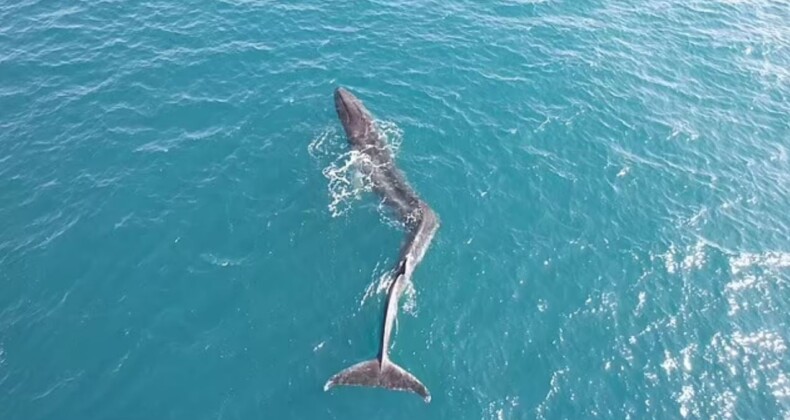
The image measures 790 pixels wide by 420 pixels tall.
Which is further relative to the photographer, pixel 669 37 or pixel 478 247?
pixel 669 37

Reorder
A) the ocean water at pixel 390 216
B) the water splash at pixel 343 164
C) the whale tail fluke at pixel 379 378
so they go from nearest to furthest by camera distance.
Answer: the whale tail fluke at pixel 379 378, the ocean water at pixel 390 216, the water splash at pixel 343 164

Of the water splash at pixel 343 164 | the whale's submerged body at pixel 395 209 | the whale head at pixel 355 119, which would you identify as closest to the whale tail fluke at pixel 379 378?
the whale's submerged body at pixel 395 209

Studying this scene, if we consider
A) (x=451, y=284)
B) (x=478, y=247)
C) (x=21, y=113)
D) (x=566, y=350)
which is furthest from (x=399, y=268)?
(x=21, y=113)

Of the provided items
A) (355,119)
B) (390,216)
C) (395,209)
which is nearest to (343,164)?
(355,119)

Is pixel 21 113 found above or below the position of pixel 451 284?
above

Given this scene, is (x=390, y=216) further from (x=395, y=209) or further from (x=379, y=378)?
(x=379, y=378)

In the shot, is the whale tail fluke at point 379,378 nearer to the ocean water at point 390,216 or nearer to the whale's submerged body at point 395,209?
the whale's submerged body at point 395,209

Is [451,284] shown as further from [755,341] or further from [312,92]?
[312,92]
